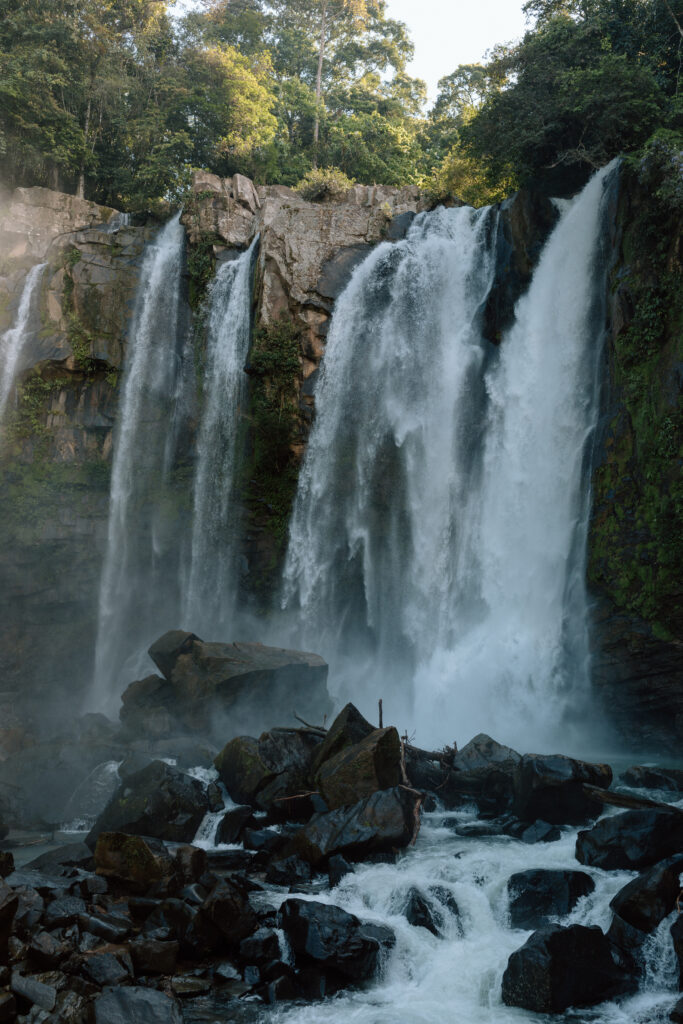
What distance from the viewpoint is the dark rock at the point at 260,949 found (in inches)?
293

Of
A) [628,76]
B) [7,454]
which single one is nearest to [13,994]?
[7,454]

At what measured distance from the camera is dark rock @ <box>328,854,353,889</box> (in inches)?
356

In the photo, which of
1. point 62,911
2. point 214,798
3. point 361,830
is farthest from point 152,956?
point 214,798

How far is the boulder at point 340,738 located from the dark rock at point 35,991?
5.64m

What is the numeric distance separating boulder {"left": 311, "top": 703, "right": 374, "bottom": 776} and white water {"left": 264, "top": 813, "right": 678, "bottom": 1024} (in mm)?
2151

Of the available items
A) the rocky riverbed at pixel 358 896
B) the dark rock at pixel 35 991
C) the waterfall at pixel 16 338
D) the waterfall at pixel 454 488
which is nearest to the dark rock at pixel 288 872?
the rocky riverbed at pixel 358 896

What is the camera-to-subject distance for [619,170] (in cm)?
1716

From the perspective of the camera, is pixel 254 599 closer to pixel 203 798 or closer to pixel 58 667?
pixel 58 667

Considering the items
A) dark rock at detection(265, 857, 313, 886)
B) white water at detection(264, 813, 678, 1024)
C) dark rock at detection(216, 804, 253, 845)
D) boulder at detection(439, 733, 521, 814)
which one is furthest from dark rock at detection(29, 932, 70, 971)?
boulder at detection(439, 733, 521, 814)

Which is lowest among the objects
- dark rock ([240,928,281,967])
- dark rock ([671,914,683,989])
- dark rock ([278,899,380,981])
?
dark rock ([240,928,281,967])

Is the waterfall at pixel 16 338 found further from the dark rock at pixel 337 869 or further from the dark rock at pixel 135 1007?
the dark rock at pixel 135 1007

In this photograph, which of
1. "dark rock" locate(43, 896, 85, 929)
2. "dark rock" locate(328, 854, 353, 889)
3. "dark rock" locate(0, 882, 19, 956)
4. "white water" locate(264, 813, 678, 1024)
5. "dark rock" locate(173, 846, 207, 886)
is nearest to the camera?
"white water" locate(264, 813, 678, 1024)

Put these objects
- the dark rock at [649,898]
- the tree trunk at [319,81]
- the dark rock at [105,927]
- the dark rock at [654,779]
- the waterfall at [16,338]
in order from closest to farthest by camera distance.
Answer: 1. the dark rock at [649,898]
2. the dark rock at [105,927]
3. the dark rock at [654,779]
4. the waterfall at [16,338]
5. the tree trunk at [319,81]

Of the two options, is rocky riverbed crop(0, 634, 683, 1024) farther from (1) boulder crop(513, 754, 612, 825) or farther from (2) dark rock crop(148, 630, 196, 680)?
(2) dark rock crop(148, 630, 196, 680)
